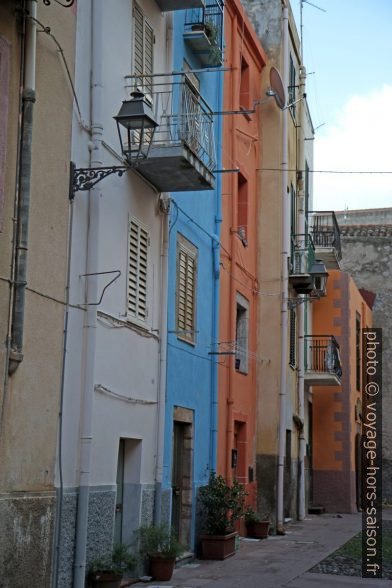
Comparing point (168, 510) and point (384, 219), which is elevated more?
point (384, 219)

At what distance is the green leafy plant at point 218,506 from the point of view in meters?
15.0

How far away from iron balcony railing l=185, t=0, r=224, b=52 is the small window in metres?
3.99

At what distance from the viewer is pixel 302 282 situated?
73.4ft

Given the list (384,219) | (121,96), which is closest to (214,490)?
(121,96)

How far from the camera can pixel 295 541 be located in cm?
1842

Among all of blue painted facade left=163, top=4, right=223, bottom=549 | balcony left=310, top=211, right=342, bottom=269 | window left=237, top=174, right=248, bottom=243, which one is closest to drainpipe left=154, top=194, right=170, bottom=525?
blue painted facade left=163, top=4, right=223, bottom=549

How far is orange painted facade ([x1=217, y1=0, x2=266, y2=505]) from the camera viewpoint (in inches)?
672

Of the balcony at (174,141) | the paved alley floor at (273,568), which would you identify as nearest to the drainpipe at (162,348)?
the balcony at (174,141)

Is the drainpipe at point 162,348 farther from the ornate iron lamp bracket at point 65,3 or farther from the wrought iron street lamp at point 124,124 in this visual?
the ornate iron lamp bracket at point 65,3

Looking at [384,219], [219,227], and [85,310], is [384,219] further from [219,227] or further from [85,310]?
[85,310]

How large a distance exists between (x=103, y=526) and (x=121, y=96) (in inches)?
209

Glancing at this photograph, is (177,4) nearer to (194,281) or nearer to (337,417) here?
(194,281)

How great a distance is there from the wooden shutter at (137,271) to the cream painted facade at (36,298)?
213 centimetres

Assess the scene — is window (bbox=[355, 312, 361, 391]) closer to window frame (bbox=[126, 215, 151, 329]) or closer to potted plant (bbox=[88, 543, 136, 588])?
window frame (bbox=[126, 215, 151, 329])
